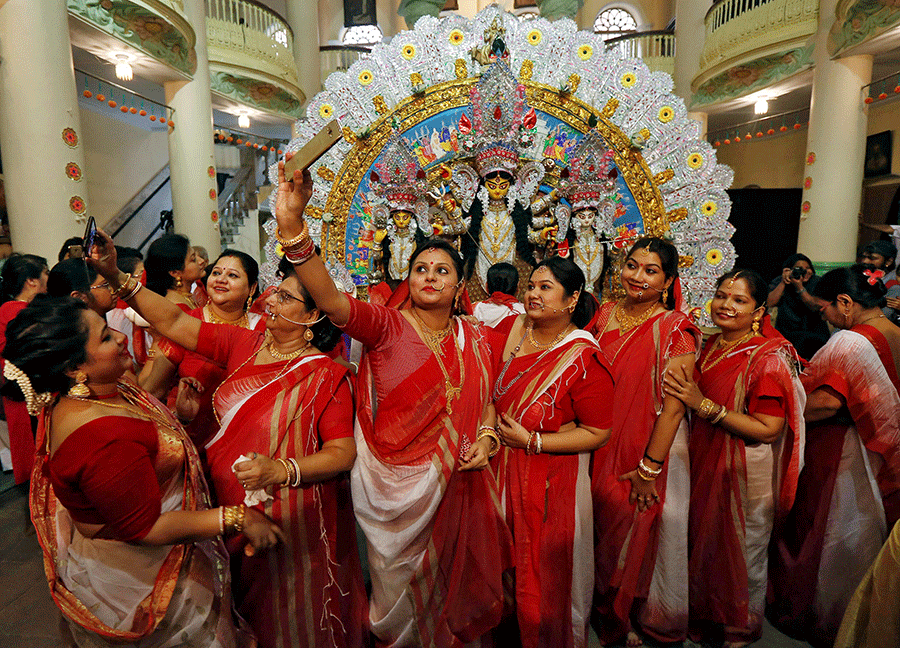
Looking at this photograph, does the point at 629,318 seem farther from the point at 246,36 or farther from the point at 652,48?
the point at 652,48

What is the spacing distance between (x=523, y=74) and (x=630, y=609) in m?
3.68

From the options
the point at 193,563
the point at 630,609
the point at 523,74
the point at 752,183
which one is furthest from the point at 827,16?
the point at 193,563

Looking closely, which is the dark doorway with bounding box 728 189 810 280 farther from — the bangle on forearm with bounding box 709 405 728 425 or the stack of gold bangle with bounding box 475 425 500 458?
the stack of gold bangle with bounding box 475 425 500 458

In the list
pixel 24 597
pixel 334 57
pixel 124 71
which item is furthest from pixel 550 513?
pixel 334 57

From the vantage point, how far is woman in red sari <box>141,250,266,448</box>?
7.23ft

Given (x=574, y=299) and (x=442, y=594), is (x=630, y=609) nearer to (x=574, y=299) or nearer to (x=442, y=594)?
(x=442, y=594)

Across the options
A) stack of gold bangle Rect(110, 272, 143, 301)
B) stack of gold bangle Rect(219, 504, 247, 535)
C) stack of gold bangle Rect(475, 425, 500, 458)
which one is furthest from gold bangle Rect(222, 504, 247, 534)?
stack of gold bangle Rect(110, 272, 143, 301)

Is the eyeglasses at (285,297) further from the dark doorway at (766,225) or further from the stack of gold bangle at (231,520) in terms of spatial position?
the dark doorway at (766,225)

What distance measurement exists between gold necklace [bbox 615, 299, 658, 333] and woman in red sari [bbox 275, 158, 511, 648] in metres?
0.74

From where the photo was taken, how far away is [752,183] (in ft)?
41.2

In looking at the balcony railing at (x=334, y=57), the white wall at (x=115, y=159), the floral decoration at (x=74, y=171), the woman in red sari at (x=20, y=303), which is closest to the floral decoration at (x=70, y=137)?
the floral decoration at (x=74, y=171)

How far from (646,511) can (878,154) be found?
10460 mm

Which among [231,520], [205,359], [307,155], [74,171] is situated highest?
[74,171]

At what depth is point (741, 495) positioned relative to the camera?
2129mm
